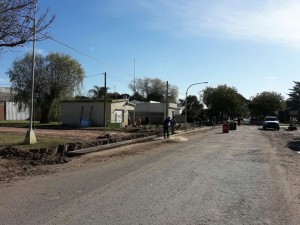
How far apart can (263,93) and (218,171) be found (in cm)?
11169

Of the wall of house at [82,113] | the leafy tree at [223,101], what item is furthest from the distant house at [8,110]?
the leafy tree at [223,101]

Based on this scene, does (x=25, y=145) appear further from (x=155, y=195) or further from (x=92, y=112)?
(x=92, y=112)

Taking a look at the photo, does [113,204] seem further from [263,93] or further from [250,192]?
[263,93]

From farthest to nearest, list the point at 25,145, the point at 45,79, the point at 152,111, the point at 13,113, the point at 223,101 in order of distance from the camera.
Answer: the point at 223,101, the point at 13,113, the point at 152,111, the point at 45,79, the point at 25,145

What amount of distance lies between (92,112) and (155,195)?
147ft

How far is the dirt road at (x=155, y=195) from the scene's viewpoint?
737 cm

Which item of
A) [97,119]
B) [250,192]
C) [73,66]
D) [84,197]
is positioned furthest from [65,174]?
[73,66]

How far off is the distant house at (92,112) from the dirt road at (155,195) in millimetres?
37736

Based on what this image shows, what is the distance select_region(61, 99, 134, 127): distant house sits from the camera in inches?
2082

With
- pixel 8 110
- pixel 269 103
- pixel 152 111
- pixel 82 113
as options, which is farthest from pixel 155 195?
pixel 269 103

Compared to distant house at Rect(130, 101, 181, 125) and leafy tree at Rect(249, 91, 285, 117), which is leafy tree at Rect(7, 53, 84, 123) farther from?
leafy tree at Rect(249, 91, 285, 117)

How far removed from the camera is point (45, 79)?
58.3 m

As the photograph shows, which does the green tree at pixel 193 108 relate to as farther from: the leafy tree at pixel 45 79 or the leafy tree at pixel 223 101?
the leafy tree at pixel 45 79

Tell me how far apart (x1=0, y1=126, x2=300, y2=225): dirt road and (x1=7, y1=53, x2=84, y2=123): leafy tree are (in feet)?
149
